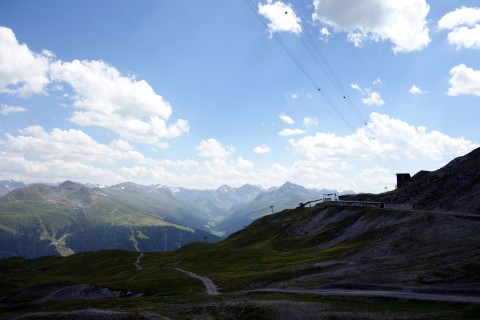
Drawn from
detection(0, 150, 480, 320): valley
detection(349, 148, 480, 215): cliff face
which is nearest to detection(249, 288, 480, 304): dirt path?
detection(0, 150, 480, 320): valley

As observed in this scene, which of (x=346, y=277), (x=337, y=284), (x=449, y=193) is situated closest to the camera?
(x=337, y=284)

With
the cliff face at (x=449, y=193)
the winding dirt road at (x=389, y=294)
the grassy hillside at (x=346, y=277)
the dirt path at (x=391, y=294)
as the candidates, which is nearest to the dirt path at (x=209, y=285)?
the grassy hillside at (x=346, y=277)

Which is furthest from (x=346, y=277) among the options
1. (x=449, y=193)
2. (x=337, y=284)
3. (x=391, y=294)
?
(x=449, y=193)

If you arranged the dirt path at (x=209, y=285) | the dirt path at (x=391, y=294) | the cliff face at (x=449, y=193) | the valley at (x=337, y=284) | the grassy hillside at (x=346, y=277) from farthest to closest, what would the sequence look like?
the cliff face at (x=449, y=193), the dirt path at (x=209, y=285), the grassy hillside at (x=346, y=277), the valley at (x=337, y=284), the dirt path at (x=391, y=294)

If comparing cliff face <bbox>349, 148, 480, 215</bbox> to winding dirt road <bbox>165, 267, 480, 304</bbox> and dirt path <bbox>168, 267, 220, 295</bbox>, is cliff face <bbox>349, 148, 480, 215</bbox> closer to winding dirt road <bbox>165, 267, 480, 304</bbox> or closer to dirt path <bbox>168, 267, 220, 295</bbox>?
winding dirt road <bbox>165, 267, 480, 304</bbox>

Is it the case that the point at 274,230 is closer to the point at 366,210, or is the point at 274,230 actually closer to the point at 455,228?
the point at 366,210

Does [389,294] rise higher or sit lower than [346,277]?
lower

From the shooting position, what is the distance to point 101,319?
57031mm

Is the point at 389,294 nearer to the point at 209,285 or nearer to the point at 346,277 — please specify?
the point at 346,277

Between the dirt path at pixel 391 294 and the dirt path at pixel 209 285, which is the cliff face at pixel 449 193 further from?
the dirt path at pixel 209 285

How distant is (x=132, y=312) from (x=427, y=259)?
178 ft

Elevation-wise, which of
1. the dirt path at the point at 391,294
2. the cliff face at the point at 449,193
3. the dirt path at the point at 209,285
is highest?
the cliff face at the point at 449,193

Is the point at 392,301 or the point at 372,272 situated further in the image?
the point at 372,272

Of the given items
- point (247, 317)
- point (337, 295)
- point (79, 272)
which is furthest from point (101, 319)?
point (79, 272)
